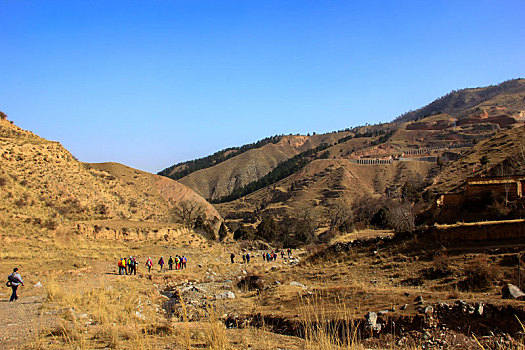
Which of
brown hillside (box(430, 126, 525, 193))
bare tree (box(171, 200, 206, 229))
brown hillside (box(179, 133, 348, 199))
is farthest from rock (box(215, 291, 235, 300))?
brown hillside (box(179, 133, 348, 199))

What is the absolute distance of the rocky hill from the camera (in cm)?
2767

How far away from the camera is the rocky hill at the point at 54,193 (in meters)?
27.7

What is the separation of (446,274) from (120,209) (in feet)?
131

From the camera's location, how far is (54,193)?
35.2 m

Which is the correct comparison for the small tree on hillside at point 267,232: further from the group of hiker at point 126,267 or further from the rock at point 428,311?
the rock at point 428,311

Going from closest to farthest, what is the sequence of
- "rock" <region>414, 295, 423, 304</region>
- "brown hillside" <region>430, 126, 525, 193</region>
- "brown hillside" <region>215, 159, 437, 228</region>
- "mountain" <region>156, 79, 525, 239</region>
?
"rock" <region>414, 295, 423, 304</region>, "brown hillside" <region>430, 126, 525, 193</region>, "mountain" <region>156, 79, 525, 239</region>, "brown hillside" <region>215, 159, 437, 228</region>

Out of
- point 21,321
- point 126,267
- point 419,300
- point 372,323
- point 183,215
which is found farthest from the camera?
point 183,215

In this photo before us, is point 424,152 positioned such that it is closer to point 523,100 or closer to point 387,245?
point 523,100

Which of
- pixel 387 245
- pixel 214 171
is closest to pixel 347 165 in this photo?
pixel 214 171

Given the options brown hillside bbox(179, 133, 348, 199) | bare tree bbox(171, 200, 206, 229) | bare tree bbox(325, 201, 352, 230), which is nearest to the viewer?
bare tree bbox(171, 200, 206, 229)

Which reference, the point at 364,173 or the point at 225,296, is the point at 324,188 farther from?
the point at 225,296

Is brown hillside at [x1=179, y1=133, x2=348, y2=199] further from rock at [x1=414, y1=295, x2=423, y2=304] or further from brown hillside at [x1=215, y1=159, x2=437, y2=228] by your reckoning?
rock at [x1=414, y1=295, x2=423, y2=304]

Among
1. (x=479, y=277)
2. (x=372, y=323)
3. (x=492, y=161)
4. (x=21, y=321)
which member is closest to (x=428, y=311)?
(x=372, y=323)

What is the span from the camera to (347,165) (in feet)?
352
